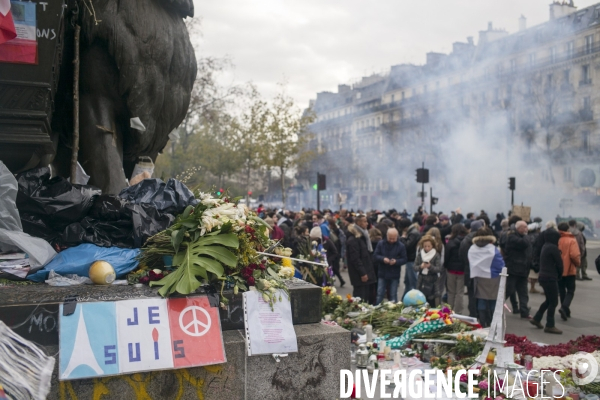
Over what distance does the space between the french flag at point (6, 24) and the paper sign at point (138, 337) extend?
1.89 m

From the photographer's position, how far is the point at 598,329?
10.5 meters

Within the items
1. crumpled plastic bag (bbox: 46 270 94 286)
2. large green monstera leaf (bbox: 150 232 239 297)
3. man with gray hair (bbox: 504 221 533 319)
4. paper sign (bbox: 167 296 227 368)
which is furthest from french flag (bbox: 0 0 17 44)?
man with gray hair (bbox: 504 221 533 319)

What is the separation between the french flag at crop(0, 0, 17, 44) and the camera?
4.41 meters

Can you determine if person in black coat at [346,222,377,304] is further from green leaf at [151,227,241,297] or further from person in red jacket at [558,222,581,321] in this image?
green leaf at [151,227,241,297]

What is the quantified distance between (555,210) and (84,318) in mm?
44035

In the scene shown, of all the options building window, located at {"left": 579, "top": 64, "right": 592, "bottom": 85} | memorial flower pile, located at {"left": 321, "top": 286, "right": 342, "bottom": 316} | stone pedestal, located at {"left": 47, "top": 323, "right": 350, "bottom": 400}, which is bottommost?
memorial flower pile, located at {"left": 321, "top": 286, "right": 342, "bottom": 316}

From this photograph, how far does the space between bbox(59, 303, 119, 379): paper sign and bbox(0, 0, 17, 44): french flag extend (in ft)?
6.15

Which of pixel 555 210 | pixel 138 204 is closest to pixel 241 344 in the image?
pixel 138 204

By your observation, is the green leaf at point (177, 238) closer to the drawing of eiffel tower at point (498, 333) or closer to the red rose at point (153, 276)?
the red rose at point (153, 276)

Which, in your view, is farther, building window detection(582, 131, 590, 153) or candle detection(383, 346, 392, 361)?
building window detection(582, 131, 590, 153)

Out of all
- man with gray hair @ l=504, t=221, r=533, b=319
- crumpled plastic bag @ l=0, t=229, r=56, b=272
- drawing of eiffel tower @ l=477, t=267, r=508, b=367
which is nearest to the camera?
crumpled plastic bag @ l=0, t=229, r=56, b=272

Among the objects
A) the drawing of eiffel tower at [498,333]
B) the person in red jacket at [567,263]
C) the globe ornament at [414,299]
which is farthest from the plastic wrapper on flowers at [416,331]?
the person in red jacket at [567,263]

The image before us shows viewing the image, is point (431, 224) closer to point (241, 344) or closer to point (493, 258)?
point (493, 258)

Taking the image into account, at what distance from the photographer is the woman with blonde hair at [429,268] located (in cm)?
1104
